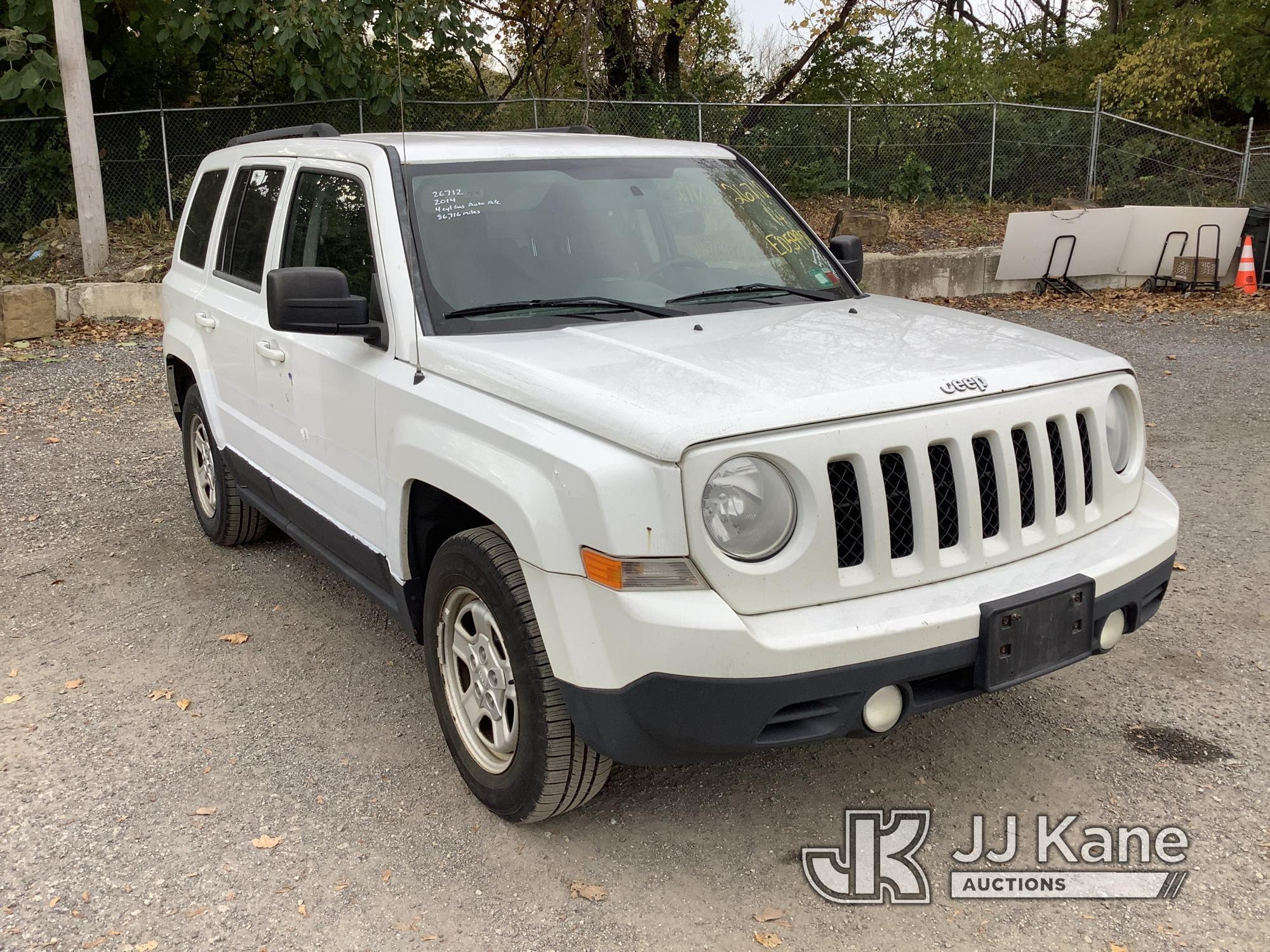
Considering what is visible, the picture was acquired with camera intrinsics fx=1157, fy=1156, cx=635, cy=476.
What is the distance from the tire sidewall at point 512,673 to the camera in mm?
3109

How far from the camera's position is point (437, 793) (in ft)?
12.2

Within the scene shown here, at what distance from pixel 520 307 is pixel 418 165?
2.32ft

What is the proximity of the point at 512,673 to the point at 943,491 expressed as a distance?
1273mm

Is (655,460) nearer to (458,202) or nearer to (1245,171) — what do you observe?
(458,202)

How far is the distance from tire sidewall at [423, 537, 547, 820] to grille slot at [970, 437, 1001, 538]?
1281 millimetres

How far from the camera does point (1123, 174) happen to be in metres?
17.8

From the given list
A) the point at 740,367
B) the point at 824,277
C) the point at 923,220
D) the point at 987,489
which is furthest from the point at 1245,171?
the point at 740,367

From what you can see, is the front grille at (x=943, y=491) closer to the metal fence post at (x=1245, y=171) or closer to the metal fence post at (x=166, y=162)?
the metal fence post at (x=166, y=162)

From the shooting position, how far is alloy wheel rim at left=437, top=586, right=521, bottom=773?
3.39 meters

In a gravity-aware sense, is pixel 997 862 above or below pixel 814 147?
below

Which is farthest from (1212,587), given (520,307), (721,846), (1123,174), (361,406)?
(1123,174)

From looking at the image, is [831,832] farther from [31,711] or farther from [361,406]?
[31,711]

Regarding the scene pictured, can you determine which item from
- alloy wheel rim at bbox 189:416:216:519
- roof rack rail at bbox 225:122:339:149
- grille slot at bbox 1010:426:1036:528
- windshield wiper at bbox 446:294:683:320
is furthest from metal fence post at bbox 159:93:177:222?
grille slot at bbox 1010:426:1036:528

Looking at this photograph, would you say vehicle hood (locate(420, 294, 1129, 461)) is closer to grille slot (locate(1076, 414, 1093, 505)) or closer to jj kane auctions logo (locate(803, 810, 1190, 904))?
grille slot (locate(1076, 414, 1093, 505))
